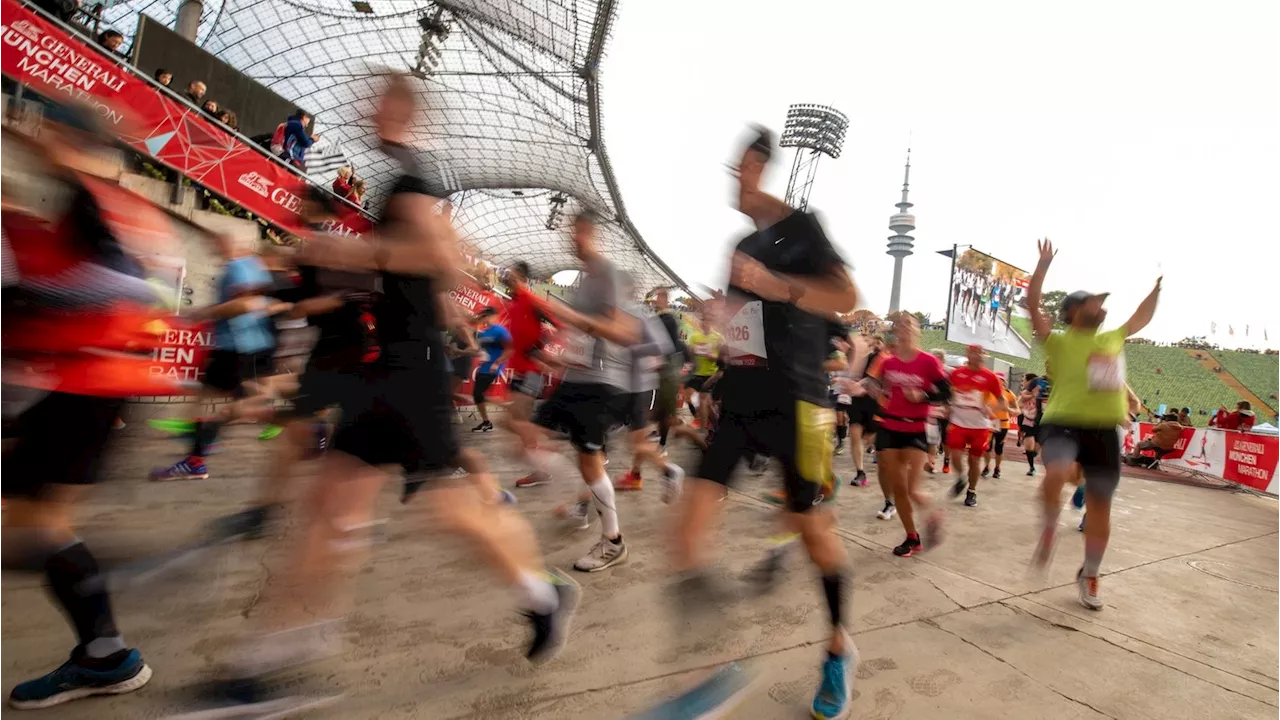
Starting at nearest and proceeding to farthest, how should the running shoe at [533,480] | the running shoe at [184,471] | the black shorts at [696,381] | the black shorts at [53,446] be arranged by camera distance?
the black shorts at [53,446] < the running shoe at [184,471] < the running shoe at [533,480] < the black shorts at [696,381]

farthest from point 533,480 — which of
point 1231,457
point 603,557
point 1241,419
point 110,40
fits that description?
point 1241,419

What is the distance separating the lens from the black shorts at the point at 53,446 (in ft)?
5.73

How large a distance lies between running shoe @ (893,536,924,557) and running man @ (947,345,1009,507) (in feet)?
6.93

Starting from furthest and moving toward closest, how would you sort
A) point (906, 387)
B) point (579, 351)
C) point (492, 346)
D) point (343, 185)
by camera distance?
1. point (343, 185)
2. point (492, 346)
3. point (906, 387)
4. point (579, 351)

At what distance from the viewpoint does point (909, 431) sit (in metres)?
4.33

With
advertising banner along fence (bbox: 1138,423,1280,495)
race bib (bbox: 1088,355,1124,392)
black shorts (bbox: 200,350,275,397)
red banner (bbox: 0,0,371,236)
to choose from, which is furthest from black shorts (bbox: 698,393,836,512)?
advertising banner along fence (bbox: 1138,423,1280,495)

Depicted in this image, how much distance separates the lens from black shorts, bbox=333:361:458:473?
181 cm

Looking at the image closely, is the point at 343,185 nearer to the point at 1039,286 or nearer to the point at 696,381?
the point at 696,381

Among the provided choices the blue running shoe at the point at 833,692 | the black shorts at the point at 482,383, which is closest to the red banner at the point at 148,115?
the black shorts at the point at 482,383

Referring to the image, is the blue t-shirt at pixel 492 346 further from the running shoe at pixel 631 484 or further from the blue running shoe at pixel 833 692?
the blue running shoe at pixel 833 692

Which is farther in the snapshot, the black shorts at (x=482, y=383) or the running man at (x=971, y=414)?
the black shorts at (x=482, y=383)

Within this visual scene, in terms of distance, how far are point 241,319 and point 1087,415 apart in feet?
17.9

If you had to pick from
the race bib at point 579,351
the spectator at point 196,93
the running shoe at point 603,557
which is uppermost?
the spectator at point 196,93

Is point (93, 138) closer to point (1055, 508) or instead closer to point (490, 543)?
point (490, 543)
